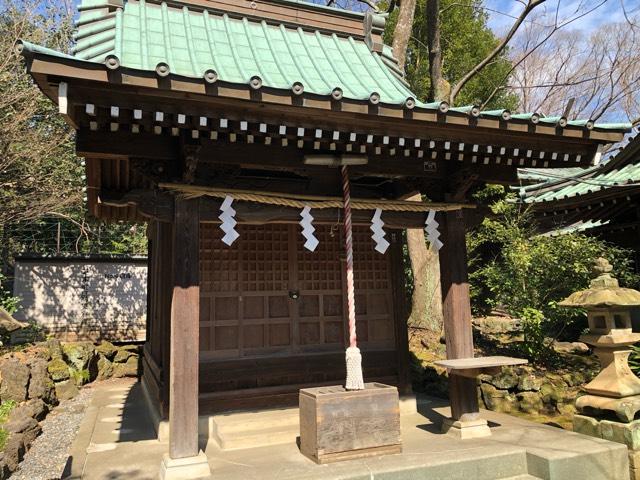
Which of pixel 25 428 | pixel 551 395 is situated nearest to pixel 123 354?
pixel 25 428

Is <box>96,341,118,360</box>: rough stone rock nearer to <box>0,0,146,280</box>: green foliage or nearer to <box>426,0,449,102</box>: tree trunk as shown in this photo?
<box>0,0,146,280</box>: green foliage

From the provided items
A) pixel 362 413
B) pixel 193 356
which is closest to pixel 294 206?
pixel 193 356

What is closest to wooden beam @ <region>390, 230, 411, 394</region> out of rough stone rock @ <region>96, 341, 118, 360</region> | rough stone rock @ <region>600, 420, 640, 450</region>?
rough stone rock @ <region>600, 420, 640, 450</region>

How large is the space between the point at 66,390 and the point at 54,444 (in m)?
3.65

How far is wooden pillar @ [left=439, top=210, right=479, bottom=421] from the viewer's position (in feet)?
17.7

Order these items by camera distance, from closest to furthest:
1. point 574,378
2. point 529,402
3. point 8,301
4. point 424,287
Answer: point 529,402 < point 574,378 < point 8,301 < point 424,287

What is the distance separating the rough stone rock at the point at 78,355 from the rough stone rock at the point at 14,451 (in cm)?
479

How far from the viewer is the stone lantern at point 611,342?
16.2 ft

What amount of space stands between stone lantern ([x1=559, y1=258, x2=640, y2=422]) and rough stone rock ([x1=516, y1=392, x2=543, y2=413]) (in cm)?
224

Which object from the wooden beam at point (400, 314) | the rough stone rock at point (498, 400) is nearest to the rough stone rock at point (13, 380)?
the wooden beam at point (400, 314)

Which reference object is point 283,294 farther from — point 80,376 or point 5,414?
point 80,376

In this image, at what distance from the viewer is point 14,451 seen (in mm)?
5539

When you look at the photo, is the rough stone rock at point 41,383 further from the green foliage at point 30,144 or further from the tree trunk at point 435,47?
the tree trunk at point 435,47

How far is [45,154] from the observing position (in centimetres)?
1253
